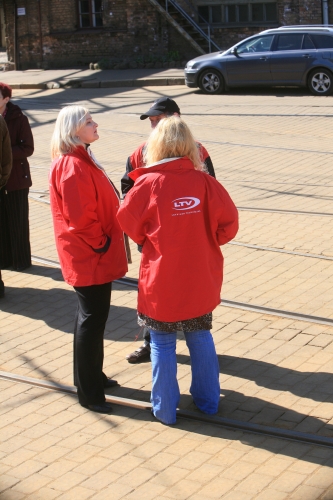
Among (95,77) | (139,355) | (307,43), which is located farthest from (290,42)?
(139,355)

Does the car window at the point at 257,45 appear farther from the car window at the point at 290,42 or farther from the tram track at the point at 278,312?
the tram track at the point at 278,312

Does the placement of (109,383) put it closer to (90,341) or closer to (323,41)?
(90,341)

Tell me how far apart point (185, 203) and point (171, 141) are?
0.36 m

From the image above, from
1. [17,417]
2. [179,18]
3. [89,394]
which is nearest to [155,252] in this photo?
[89,394]

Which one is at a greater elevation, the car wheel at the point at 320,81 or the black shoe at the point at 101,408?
the car wheel at the point at 320,81

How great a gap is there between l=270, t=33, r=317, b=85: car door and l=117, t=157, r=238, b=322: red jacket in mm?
15712

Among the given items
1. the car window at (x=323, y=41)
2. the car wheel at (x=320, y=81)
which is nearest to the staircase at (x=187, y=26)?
the car window at (x=323, y=41)

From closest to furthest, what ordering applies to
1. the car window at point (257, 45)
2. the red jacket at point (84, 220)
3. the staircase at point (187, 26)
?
the red jacket at point (84, 220)
the car window at point (257, 45)
the staircase at point (187, 26)

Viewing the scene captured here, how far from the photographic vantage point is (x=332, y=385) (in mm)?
5418

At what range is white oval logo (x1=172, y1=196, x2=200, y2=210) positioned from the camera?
4.68 m

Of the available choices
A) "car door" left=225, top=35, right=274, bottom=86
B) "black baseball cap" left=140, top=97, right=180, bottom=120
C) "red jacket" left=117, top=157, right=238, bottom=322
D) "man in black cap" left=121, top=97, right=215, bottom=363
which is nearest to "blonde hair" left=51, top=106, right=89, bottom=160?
"red jacket" left=117, top=157, right=238, bottom=322

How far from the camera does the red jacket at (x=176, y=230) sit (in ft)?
15.4

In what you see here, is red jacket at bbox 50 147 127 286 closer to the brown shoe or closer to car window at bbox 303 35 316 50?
the brown shoe

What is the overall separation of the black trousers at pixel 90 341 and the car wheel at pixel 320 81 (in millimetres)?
15291
